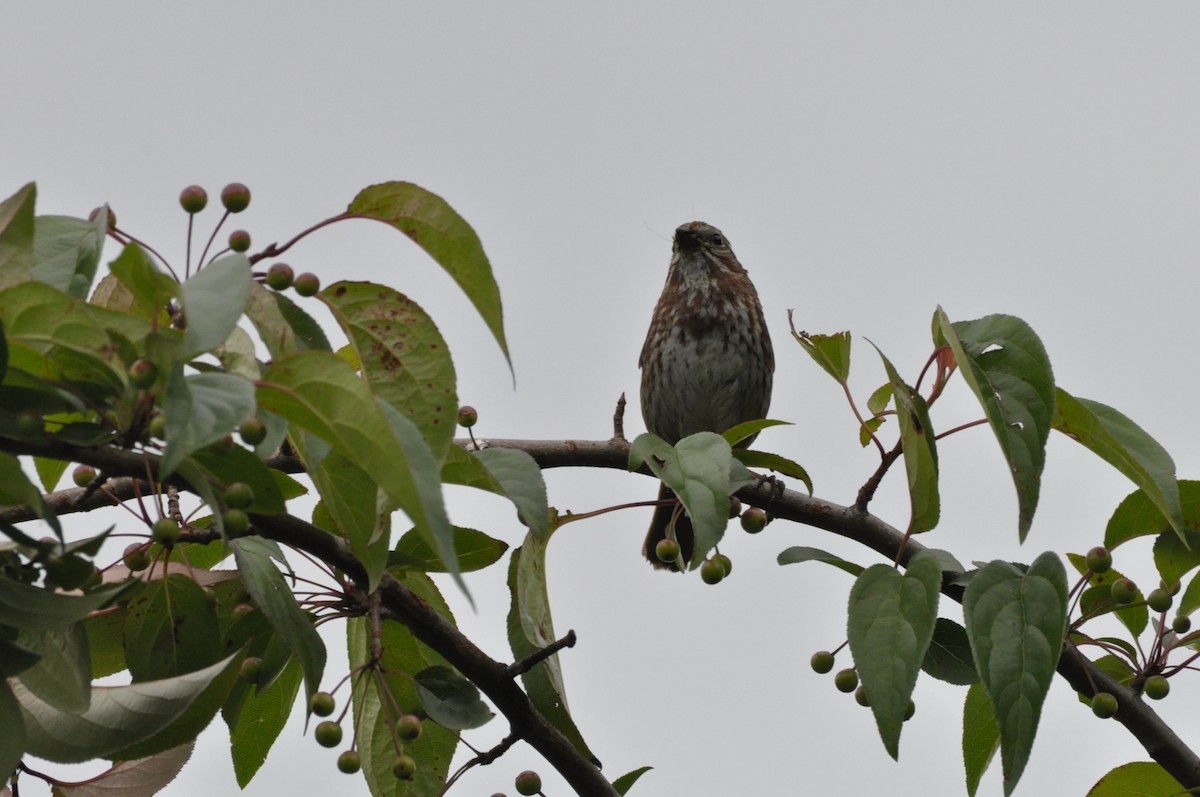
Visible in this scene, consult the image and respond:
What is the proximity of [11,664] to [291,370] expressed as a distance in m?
0.55

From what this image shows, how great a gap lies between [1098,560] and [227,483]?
1781 millimetres

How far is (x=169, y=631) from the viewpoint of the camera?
2.34 metres

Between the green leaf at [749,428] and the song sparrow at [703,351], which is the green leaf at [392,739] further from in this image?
the song sparrow at [703,351]

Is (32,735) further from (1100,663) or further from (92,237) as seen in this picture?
(1100,663)

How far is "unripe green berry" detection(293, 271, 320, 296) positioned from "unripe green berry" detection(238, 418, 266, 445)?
326 millimetres

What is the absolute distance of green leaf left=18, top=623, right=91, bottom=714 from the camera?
1903mm

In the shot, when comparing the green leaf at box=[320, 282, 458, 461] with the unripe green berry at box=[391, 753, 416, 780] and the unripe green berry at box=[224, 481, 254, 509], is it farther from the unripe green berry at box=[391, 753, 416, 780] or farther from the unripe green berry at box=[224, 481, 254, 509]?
the unripe green berry at box=[391, 753, 416, 780]

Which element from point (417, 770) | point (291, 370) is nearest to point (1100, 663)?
point (417, 770)

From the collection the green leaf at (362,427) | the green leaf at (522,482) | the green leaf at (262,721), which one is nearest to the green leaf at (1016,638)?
the green leaf at (522,482)

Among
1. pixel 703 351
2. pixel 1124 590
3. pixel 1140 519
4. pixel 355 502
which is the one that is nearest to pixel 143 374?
pixel 355 502

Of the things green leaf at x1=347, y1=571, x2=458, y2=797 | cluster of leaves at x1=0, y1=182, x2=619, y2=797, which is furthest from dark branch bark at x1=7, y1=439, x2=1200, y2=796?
green leaf at x1=347, y1=571, x2=458, y2=797

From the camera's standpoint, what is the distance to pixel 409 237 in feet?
6.69

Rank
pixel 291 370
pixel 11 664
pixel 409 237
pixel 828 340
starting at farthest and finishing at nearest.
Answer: pixel 828 340, pixel 409 237, pixel 11 664, pixel 291 370

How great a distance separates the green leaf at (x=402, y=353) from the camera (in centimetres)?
189
